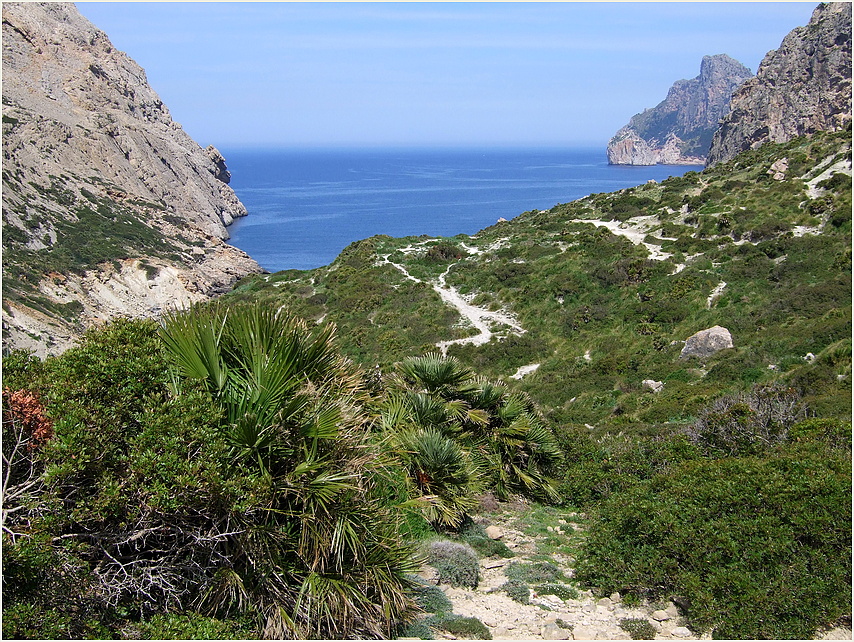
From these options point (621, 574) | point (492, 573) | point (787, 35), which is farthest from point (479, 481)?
point (787, 35)

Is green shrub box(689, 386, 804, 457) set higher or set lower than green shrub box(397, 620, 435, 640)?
lower

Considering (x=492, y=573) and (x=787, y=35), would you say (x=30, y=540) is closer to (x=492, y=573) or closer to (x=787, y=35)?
(x=492, y=573)

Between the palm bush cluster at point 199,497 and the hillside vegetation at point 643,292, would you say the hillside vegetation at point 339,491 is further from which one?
the hillside vegetation at point 643,292

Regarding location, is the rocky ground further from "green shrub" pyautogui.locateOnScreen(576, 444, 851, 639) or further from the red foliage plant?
the red foliage plant

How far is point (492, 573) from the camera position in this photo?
8398mm

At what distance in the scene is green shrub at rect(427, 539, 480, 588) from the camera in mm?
7758

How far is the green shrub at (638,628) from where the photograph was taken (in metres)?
6.57

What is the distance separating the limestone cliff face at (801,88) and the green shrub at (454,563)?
6443 centimetres

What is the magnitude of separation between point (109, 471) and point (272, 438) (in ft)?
4.29

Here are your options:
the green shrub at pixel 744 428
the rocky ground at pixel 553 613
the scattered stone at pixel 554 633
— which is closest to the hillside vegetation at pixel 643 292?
the green shrub at pixel 744 428

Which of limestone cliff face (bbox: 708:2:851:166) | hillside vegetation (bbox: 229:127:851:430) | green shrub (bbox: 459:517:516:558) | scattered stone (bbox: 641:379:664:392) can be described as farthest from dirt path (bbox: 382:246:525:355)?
limestone cliff face (bbox: 708:2:851:166)

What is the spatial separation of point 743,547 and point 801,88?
74.3m

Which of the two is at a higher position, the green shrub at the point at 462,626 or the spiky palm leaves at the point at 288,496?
the spiky palm leaves at the point at 288,496

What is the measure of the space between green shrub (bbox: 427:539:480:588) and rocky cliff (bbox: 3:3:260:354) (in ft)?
112
